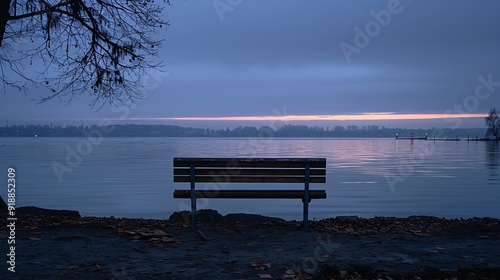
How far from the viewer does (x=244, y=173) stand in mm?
8844

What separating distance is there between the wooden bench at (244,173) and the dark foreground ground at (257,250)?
619 mm

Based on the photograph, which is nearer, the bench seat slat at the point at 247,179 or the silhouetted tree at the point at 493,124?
the bench seat slat at the point at 247,179

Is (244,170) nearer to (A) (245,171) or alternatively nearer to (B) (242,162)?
(A) (245,171)

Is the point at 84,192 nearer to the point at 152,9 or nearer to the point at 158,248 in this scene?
the point at 152,9

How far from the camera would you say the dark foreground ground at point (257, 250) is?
6059 millimetres

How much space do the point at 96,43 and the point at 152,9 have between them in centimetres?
155

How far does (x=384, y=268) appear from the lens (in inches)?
246

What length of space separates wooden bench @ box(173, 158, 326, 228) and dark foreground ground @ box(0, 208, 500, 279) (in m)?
0.62

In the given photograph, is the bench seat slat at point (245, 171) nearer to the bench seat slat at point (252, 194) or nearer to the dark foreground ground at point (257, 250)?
the bench seat slat at point (252, 194)

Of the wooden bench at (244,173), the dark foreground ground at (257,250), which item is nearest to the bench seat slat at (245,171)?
the wooden bench at (244,173)

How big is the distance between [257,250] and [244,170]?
1.78 metres

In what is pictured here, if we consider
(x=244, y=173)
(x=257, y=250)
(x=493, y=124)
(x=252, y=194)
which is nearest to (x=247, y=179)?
(x=244, y=173)

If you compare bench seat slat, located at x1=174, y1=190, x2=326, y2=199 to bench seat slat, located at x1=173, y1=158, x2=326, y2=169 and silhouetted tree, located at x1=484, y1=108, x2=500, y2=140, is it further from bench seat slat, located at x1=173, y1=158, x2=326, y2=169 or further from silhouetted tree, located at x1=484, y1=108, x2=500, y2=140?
silhouetted tree, located at x1=484, y1=108, x2=500, y2=140

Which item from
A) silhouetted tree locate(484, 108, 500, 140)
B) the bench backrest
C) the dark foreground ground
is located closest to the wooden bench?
the bench backrest
